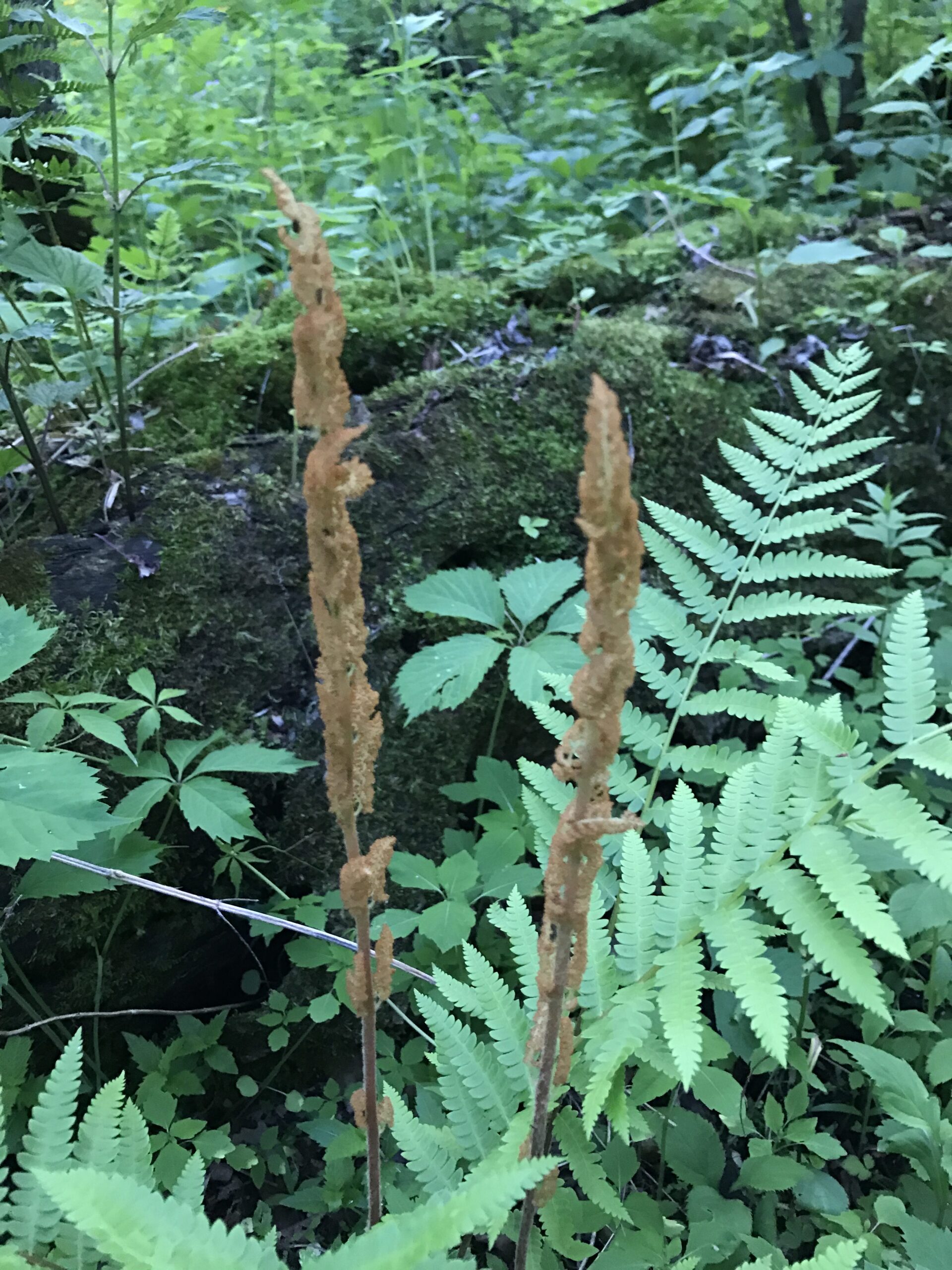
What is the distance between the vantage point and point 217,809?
172 cm

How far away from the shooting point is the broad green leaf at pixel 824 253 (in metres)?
3.29

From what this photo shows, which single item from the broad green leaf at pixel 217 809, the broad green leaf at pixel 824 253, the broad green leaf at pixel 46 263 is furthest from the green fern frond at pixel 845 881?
the broad green leaf at pixel 824 253

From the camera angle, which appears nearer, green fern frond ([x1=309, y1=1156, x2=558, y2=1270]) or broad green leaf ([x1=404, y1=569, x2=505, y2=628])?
green fern frond ([x1=309, y1=1156, x2=558, y2=1270])

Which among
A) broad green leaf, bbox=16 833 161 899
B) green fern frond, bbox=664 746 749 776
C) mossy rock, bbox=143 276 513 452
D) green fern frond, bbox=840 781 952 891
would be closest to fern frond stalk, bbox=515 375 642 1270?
green fern frond, bbox=840 781 952 891

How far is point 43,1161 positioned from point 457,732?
4.83 feet

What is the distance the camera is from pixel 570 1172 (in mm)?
1768

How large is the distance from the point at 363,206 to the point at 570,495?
1517 millimetres

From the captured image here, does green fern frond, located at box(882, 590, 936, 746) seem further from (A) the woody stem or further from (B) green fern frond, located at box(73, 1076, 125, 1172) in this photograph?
(B) green fern frond, located at box(73, 1076, 125, 1172)

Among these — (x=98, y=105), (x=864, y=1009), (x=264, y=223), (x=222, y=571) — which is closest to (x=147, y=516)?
(x=222, y=571)

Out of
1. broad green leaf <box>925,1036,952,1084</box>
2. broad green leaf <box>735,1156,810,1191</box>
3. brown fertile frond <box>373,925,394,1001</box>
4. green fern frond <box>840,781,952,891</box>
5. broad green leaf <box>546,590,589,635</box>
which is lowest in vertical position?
broad green leaf <box>735,1156,810,1191</box>

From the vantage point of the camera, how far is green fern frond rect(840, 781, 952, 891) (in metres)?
1.01

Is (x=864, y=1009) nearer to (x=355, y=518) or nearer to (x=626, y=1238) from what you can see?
(x=626, y=1238)

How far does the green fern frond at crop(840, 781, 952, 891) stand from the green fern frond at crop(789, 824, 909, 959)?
51 mm

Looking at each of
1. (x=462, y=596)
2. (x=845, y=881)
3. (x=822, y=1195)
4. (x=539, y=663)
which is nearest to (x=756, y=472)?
(x=539, y=663)
